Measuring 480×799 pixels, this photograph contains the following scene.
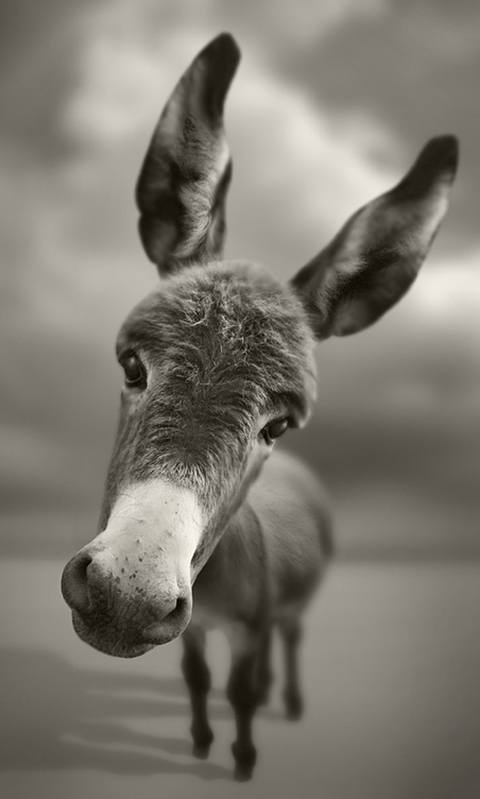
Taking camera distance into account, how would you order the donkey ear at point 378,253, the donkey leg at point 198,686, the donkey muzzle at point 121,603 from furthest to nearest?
the donkey leg at point 198,686 < the donkey ear at point 378,253 < the donkey muzzle at point 121,603

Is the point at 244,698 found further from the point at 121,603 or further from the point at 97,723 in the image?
the point at 121,603

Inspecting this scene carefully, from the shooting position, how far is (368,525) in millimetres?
1012

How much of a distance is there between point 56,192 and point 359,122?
516mm

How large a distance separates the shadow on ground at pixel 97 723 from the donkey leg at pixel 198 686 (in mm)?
12

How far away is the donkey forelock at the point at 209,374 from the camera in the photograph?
26.1 inches

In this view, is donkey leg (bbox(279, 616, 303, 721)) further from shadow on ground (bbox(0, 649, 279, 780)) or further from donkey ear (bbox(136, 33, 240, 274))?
donkey ear (bbox(136, 33, 240, 274))

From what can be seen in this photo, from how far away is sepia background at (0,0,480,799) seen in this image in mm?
959

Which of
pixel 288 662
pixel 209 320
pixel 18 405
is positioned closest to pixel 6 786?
pixel 288 662

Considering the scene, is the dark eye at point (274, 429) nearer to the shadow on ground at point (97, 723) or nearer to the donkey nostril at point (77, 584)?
the donkey nostril at point (77, 584)

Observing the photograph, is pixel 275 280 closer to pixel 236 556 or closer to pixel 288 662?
pixel 236 556

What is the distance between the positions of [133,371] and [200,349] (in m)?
0.09

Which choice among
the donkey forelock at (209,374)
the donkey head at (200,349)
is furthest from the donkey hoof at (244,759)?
the donkey forelock at (209,374)

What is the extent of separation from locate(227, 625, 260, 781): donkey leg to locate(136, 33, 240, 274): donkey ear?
540mm

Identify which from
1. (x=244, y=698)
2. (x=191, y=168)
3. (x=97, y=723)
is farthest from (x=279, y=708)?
(x=191, y=168)
